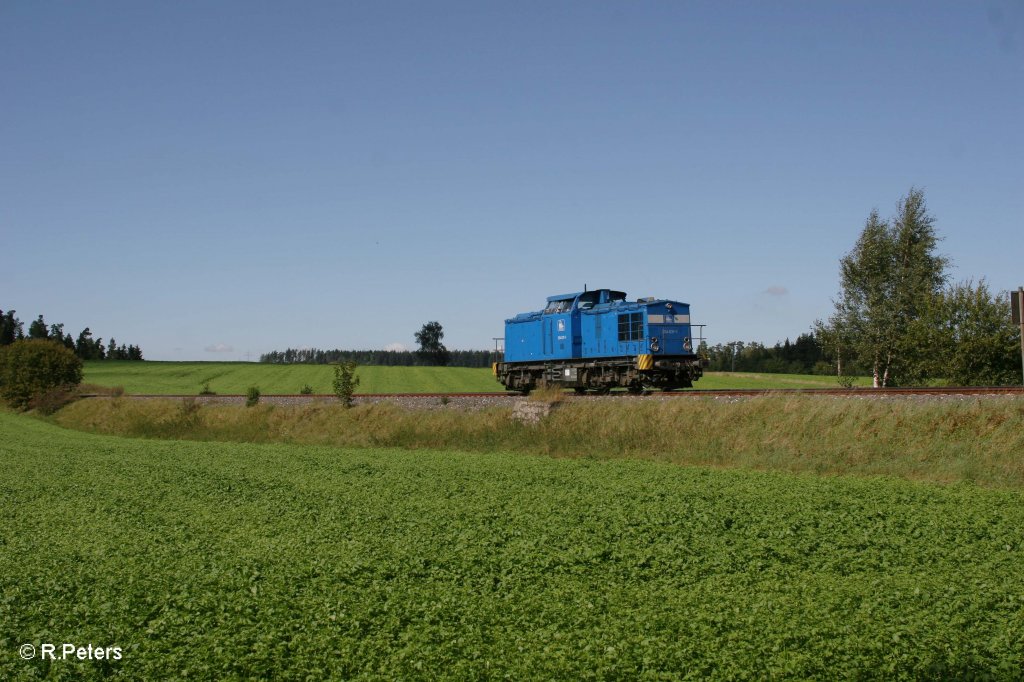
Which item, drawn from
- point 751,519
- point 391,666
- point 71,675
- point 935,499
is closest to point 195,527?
point 71,675

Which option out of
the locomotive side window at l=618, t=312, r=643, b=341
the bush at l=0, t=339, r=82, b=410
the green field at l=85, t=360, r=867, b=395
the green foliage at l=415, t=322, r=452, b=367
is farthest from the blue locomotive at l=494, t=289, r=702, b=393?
the green foliage at l=415, t=322, r=452, b=367

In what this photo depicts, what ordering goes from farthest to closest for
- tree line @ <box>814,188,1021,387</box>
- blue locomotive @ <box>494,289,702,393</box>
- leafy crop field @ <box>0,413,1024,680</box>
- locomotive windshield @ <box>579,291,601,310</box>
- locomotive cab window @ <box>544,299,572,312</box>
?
1. tree line @ <box>814,188,1021,387</box>
2. locomotive cab window @ <box>544,299,572,312</box>
3. locomotive windshield @ <box>579,291,601,310</box>
4. blue locomotive @ <box>494,289,702,393</box>
5. leafy crop field @ <box>0,413,1024,680</box>

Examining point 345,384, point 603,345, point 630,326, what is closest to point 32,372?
point 345,384

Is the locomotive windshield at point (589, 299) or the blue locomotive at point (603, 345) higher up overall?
the locomotive windshield at point (589, 299)

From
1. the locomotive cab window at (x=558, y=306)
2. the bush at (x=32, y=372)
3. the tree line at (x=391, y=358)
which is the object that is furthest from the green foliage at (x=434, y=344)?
the locomotive cab window at (x=558, y=306)

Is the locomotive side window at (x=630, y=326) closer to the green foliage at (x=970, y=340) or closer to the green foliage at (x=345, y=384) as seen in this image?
the green foliage at (x=345, y=384)

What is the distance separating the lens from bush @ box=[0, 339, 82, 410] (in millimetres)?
48812

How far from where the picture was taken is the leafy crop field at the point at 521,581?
19.6 ft

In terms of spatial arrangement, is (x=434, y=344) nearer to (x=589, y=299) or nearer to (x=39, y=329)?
(x=39, y=329)

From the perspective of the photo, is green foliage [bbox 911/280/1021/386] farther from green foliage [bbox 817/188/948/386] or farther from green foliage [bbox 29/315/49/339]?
green foliage [bbox 29/315/49/339]

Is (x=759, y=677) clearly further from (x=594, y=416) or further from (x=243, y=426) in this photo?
(x=243, y=426)

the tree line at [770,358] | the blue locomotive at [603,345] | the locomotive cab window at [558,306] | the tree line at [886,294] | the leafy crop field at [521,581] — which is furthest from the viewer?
the tree line at [770,358]

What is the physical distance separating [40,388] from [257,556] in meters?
48.4

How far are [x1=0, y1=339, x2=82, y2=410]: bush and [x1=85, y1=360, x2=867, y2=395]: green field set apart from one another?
34.5ft
